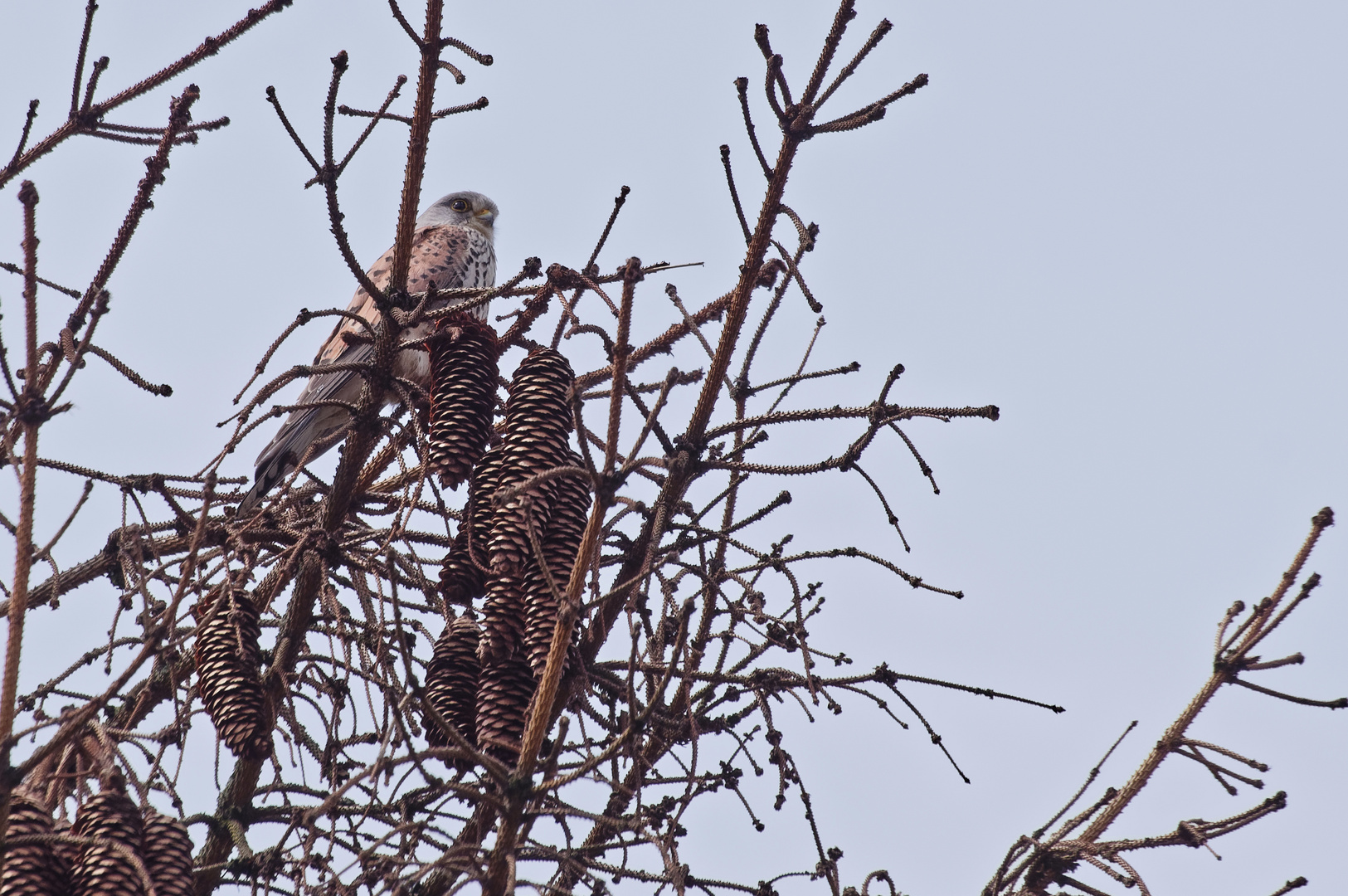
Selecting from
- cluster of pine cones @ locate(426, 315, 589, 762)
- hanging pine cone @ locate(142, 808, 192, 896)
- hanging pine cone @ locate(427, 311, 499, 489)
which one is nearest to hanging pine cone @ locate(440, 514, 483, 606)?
cluster of pine cones @ locate(426, 315, 589, 762)

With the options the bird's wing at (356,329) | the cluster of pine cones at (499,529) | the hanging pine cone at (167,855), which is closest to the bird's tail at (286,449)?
the bird's wing at (356,329)

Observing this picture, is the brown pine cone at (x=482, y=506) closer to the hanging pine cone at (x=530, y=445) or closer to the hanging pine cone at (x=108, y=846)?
the hanging pine cone at (x=530, y=445)

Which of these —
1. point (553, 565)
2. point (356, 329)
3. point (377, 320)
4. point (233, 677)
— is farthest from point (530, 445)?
point (356, 329)

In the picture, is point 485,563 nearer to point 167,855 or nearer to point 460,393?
point 460,393

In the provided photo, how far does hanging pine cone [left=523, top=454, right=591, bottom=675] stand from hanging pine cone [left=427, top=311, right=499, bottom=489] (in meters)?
0.37

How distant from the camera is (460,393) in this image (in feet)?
10.0

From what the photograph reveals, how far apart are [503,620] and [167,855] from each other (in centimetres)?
74

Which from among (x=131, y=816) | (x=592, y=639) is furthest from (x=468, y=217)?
(x=131, y=816)

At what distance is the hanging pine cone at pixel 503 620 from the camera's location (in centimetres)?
259

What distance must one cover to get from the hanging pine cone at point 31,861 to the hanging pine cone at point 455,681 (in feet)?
2.49

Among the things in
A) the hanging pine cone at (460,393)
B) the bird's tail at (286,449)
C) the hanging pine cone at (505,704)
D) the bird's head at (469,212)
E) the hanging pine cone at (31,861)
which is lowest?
the hanging pine cone at (31,861)

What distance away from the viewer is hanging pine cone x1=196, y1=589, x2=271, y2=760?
9.23 ft

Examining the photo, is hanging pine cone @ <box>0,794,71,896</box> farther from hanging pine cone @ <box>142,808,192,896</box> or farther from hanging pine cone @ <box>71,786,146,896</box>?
hanging pine cone @ <box>142,808,192,896</box>

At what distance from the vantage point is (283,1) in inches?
101
